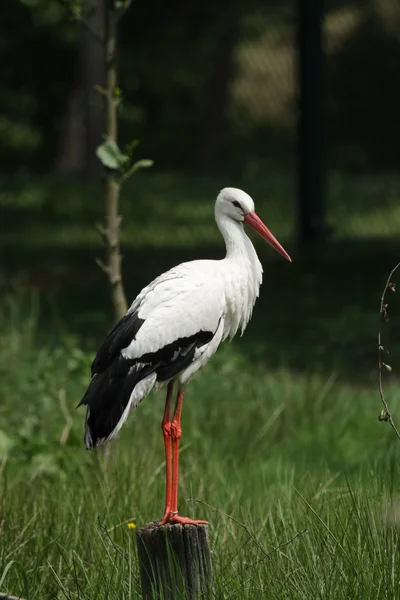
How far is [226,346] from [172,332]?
483 centimetres

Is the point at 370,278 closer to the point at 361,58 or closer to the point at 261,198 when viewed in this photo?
the point at 261,198

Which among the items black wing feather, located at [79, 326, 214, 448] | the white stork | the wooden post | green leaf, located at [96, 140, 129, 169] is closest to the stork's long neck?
the white stork

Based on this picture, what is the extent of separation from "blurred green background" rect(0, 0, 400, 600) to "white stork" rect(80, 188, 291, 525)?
45cm

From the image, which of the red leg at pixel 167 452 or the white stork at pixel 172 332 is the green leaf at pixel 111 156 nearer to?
the white stork at pixel 172 332

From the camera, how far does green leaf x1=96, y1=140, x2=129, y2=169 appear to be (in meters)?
6.11

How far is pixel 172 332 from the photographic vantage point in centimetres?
451

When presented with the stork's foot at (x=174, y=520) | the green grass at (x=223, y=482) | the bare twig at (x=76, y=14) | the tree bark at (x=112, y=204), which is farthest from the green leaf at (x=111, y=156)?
the stork's foot at (x=174, y=520)

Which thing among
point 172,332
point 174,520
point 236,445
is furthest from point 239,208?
point 236,445

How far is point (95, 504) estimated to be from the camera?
5.47 m

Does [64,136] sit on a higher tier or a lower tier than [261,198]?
higher

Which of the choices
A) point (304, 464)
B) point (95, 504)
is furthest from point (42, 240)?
point (95, 504)

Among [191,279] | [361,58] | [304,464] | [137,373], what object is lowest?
[304,464]

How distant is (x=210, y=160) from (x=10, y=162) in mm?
5094

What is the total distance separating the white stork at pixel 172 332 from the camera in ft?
14.5
